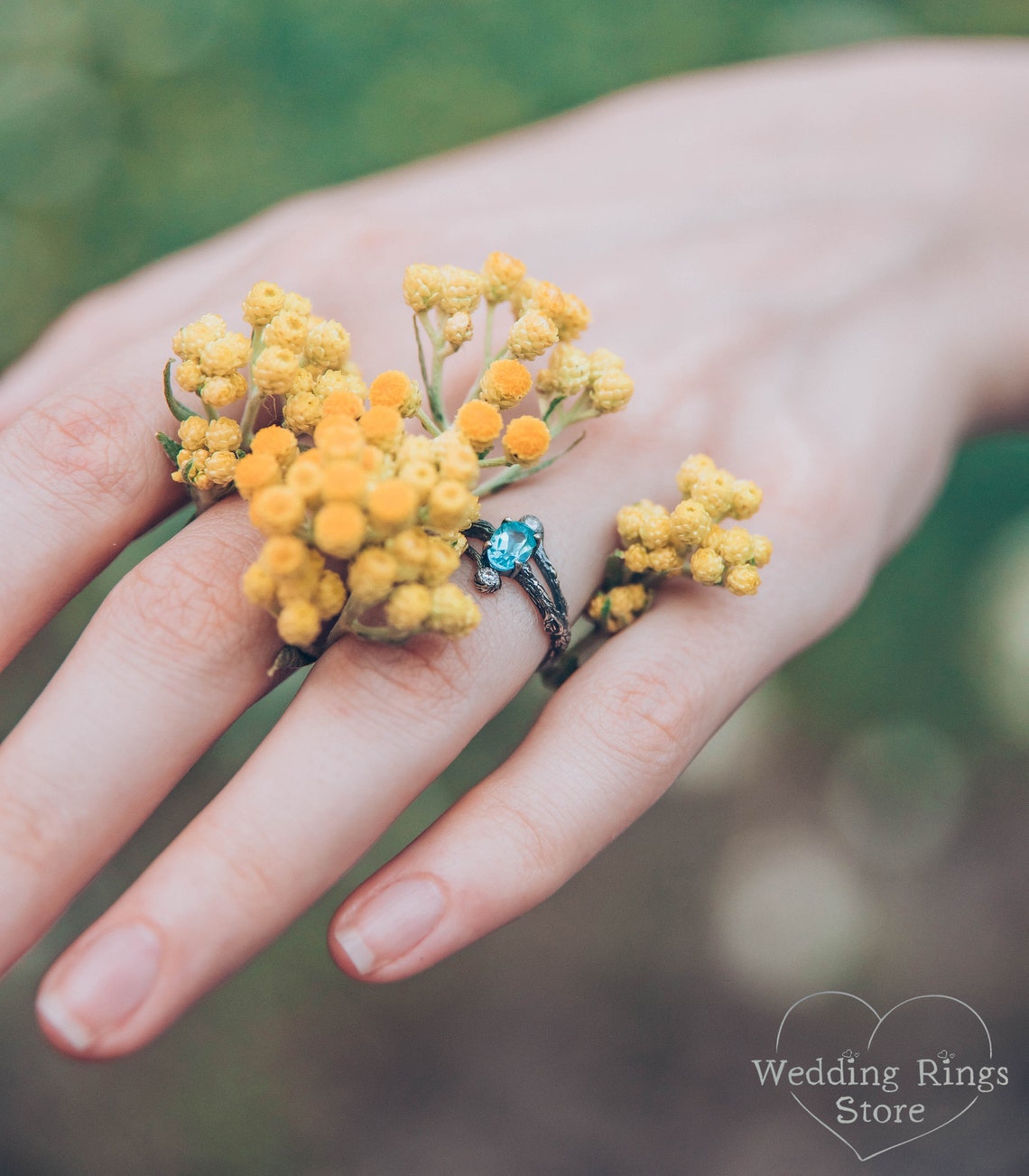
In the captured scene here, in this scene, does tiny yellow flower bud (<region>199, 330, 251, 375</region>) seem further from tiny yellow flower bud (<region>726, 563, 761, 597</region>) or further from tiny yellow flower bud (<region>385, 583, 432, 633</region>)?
tiny yellow flower bud (<region>726, 563, 761, 597</region>)

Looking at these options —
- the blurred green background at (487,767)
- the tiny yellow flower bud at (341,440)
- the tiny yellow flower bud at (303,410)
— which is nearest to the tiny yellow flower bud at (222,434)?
the tiny yellow flower bud at (303,410)

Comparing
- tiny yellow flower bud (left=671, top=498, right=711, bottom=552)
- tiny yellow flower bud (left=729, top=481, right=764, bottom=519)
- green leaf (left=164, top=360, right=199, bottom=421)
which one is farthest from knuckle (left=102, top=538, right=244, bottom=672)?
tiny yellow flower bud (left=729, top=481, right=764, bottom=519)

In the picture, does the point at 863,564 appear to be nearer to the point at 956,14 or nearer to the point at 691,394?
the point at 691,394

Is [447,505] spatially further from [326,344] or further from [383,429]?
[326,344]

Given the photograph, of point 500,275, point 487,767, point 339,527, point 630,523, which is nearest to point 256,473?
point 339,527

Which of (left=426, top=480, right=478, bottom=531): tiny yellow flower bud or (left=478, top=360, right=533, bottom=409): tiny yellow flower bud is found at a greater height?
(left=478, top=360, right=533, bottom=409): tiny yellow flower bud

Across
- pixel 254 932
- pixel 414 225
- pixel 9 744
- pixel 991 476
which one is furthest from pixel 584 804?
pixel 991 476

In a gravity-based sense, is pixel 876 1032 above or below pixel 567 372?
below
